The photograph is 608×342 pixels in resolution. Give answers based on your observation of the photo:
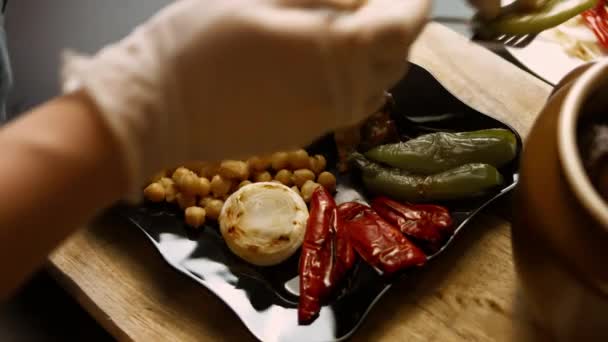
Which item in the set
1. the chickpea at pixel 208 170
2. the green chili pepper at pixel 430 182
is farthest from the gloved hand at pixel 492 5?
the chickpea at pixel 208 170

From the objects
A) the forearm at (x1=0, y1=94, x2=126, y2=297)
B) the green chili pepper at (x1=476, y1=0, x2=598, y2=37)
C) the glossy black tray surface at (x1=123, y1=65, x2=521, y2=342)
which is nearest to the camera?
the forearm at (x1=0, y1=94, x2=126, y2=297)

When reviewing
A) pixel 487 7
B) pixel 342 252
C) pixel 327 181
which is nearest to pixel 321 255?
pixel 342 252

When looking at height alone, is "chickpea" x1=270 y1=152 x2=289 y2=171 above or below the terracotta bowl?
below

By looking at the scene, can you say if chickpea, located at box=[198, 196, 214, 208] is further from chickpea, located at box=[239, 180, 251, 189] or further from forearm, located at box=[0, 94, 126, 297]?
forearm, located at box=[0, 94, 126, 297]

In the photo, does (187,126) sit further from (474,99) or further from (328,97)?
(474,99)

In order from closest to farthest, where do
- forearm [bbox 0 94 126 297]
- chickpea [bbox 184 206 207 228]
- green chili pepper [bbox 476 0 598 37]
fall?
forearm [bbox 0 94 126 297]
chickpea [bbox 184 206 207 228]
green chili pepper [bbox 476 0 598 37]

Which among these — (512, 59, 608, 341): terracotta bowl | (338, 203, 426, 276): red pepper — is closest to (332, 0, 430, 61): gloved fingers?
(512, 59, 608, 341): terracotta bowl
